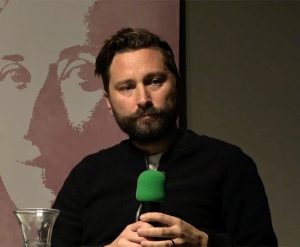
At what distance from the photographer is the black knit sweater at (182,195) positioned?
1293 millimetres

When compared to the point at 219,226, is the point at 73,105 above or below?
above

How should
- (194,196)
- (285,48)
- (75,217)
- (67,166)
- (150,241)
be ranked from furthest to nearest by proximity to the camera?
(285,48)
(67,166)
(75,217)
(194,196)
(150,241)

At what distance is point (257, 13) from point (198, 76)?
325mm

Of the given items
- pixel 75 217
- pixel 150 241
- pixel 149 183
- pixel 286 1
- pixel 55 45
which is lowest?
pixel 75 217

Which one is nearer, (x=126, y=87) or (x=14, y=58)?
(x=126, y=87)

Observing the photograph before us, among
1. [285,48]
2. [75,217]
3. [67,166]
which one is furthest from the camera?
[285,48]

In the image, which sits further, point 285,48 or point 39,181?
point 285,48

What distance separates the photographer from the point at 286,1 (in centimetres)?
191

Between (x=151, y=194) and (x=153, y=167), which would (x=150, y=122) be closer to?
(x=153, y=167)

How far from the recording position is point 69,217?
1.43 metres

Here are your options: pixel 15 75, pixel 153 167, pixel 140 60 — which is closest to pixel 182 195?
pixel 153 167

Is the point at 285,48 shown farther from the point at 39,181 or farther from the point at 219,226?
the point at 39,181

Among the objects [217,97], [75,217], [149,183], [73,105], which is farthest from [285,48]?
[149,183]

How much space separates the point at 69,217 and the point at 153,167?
271 millimetres
